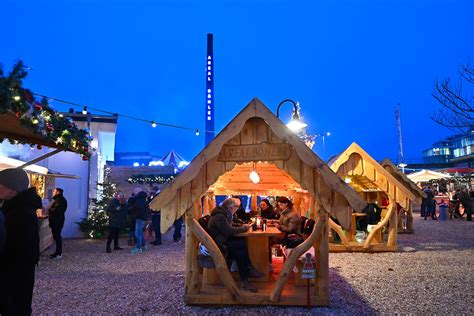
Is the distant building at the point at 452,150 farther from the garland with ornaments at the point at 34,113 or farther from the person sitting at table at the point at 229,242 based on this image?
the garland with ornaments at the point at 34,113

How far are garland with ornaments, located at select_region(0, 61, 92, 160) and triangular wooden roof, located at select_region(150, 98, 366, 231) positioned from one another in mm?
2112

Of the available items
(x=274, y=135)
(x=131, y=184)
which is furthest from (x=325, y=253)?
(x=131, y=184)

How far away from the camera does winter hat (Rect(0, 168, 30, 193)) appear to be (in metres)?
3.65

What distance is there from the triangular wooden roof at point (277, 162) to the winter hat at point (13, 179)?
2241mm

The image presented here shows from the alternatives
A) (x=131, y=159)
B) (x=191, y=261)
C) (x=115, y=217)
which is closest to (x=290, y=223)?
(x=191, y=261)

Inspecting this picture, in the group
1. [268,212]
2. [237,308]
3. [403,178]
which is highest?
[403,178]

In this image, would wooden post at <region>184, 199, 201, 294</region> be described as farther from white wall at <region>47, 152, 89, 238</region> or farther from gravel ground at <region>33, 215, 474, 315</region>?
white wall at <region>47, 152, 89, 238</region>

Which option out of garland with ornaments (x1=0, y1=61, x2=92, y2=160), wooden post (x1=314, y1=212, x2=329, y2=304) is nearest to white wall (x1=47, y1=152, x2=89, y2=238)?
garland with ornaments (x1=0, y1=61, x2=92, y2=160)

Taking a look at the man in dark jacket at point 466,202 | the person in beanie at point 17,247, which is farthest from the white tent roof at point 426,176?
the person in beanie at point 17,247

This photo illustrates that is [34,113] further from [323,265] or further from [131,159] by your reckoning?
[131,159]

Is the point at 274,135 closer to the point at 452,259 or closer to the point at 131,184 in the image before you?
the point at 452,259

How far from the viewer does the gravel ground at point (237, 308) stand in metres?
5.76

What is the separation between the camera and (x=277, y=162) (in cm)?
589

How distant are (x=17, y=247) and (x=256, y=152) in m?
3.32
